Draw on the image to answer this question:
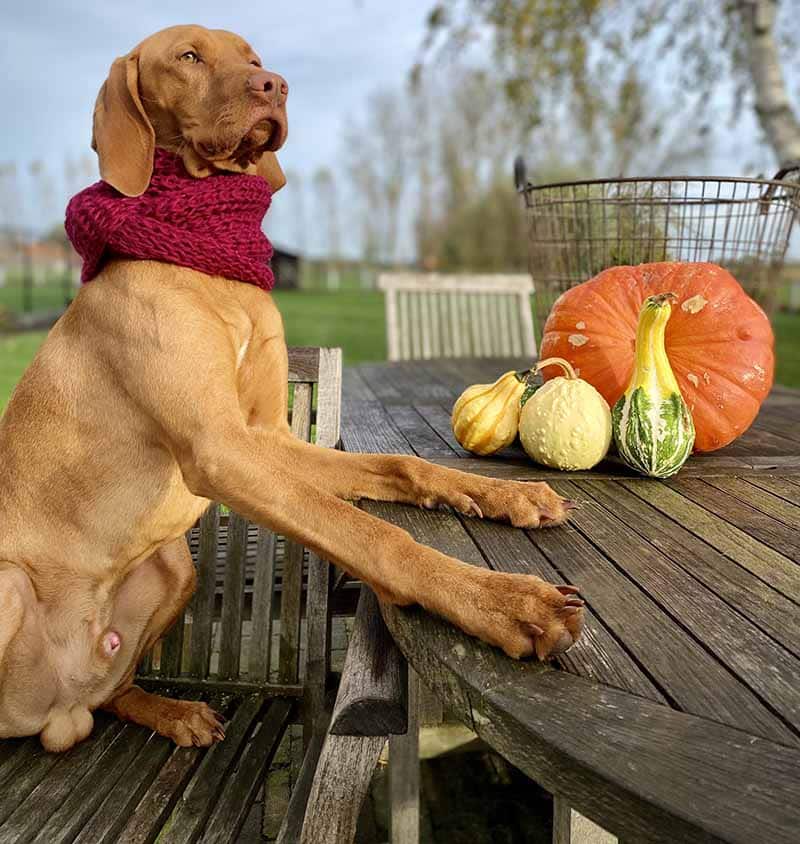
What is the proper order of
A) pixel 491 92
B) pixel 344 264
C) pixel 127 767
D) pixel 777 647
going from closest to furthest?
pixel 777 647
pixel 127 767
pixel 491 92
pixel 344 264

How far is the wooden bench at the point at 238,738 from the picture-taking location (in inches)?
56.7

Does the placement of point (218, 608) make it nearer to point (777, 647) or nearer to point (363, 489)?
point (363, 489)

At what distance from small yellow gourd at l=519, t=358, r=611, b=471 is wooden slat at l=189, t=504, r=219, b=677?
0.92 metres

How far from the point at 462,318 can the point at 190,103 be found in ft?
11.7

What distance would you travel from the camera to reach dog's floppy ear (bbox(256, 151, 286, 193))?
218 centimetres

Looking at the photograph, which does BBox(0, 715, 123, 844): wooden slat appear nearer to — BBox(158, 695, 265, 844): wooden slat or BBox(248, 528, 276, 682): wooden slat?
BBox(158, 695, 265, 844): wooden slat

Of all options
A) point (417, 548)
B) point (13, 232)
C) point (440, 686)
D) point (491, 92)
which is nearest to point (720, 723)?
point (440, 686)

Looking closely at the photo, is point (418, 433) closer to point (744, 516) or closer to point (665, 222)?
point (744, 516)

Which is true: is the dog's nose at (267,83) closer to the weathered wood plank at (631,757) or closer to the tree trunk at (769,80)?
the weathered wood plank at (631,757)

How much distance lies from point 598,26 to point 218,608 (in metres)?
8.11

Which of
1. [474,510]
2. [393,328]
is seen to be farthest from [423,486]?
[393,328]

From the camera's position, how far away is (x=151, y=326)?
1.75 metres

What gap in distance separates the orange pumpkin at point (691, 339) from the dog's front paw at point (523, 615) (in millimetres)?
1132

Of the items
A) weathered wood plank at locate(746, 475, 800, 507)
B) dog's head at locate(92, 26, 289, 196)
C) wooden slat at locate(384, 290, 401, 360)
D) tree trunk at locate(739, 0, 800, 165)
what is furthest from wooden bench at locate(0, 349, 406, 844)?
tree trunk at locate(739, 0, 800, 165)
